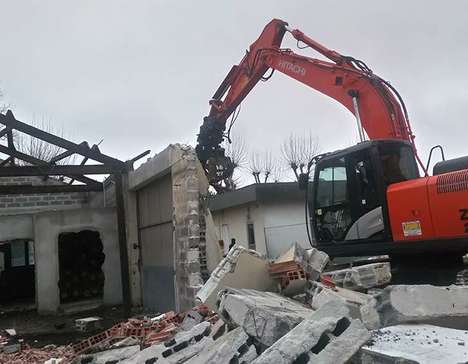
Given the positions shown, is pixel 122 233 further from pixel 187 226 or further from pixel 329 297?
pixel 329 297

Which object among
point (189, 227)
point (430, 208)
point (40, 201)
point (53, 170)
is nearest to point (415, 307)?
point (430, 208)

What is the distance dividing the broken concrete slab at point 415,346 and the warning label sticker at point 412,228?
119 inches

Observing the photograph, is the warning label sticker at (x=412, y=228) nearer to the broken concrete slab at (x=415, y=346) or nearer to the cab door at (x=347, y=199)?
the cab door at (x=347, y=199)

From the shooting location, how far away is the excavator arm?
7.71 meters

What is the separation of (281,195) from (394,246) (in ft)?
30.4

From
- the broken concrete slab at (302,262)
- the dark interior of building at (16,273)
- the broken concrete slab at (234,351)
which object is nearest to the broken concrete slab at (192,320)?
the broken concrete slab at (302,262)

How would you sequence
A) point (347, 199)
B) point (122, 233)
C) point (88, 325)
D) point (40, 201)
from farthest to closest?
point (40, 201) → point (122, 233) → point (88, 325) → point (347, 199)

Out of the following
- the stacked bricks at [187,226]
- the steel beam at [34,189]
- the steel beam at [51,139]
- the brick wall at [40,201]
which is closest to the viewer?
the stacked bricks at [187,226]

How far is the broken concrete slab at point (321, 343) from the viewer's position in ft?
9.04

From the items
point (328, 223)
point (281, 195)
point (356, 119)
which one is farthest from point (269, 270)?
point (281, 195)

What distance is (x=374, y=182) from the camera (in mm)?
6539

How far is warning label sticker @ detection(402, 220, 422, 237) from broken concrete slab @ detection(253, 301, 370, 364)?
10.7ft

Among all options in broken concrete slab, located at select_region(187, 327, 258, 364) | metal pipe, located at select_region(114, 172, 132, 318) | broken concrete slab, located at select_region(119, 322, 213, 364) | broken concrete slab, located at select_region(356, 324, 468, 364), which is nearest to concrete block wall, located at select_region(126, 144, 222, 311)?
metal pipe, located at select_region(114, 172, 132, 318)

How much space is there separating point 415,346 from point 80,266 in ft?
37.6
